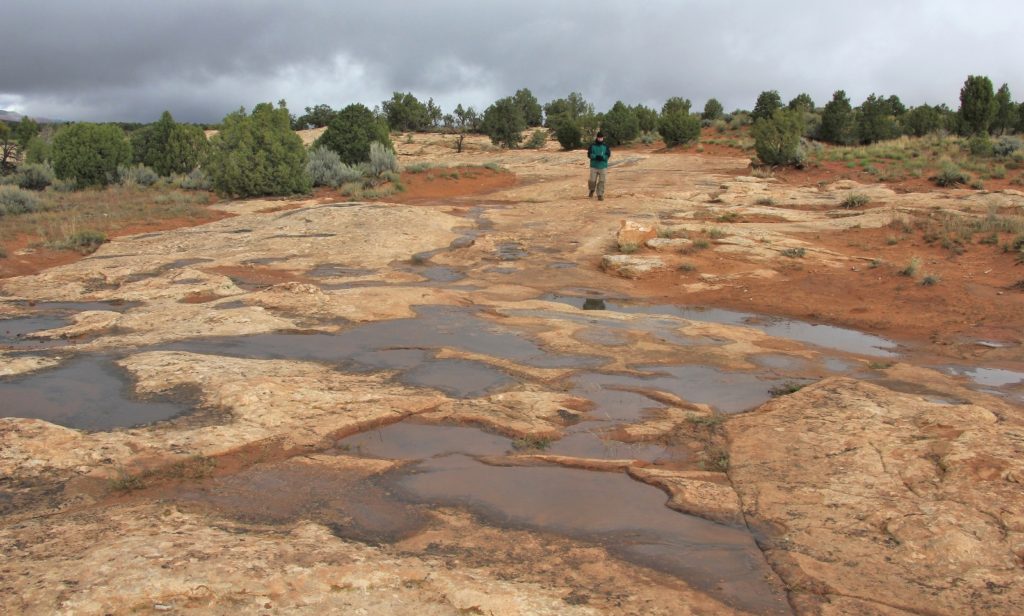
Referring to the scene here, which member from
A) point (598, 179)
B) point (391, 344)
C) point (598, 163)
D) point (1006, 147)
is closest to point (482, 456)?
point (391, 344)

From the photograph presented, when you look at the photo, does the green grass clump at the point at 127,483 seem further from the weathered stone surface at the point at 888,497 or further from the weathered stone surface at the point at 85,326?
the weathered stone surface at the point at 85,326

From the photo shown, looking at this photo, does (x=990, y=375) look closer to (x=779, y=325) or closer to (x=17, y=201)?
(x=779, y=325)

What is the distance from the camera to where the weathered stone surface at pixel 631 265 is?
40.6 ft

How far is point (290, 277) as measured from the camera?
448 inches

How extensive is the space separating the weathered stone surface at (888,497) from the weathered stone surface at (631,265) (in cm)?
661

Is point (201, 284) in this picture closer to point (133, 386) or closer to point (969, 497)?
point (133, 386)

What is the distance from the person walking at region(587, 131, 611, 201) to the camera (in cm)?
1809

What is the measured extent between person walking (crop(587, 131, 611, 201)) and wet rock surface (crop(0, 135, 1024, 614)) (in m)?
8.51

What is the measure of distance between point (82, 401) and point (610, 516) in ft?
13.8

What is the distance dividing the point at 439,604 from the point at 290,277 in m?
9.18

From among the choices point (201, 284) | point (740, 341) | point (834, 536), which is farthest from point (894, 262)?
point (201, 284)

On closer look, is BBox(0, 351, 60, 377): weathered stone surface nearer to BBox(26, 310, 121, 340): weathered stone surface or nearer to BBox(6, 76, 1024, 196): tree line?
BBox(26, 310, 121, 340): weathered stone surface

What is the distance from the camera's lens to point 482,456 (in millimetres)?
4867

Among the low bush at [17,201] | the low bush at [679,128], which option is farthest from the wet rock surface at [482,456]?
the low bush at [679,128]
